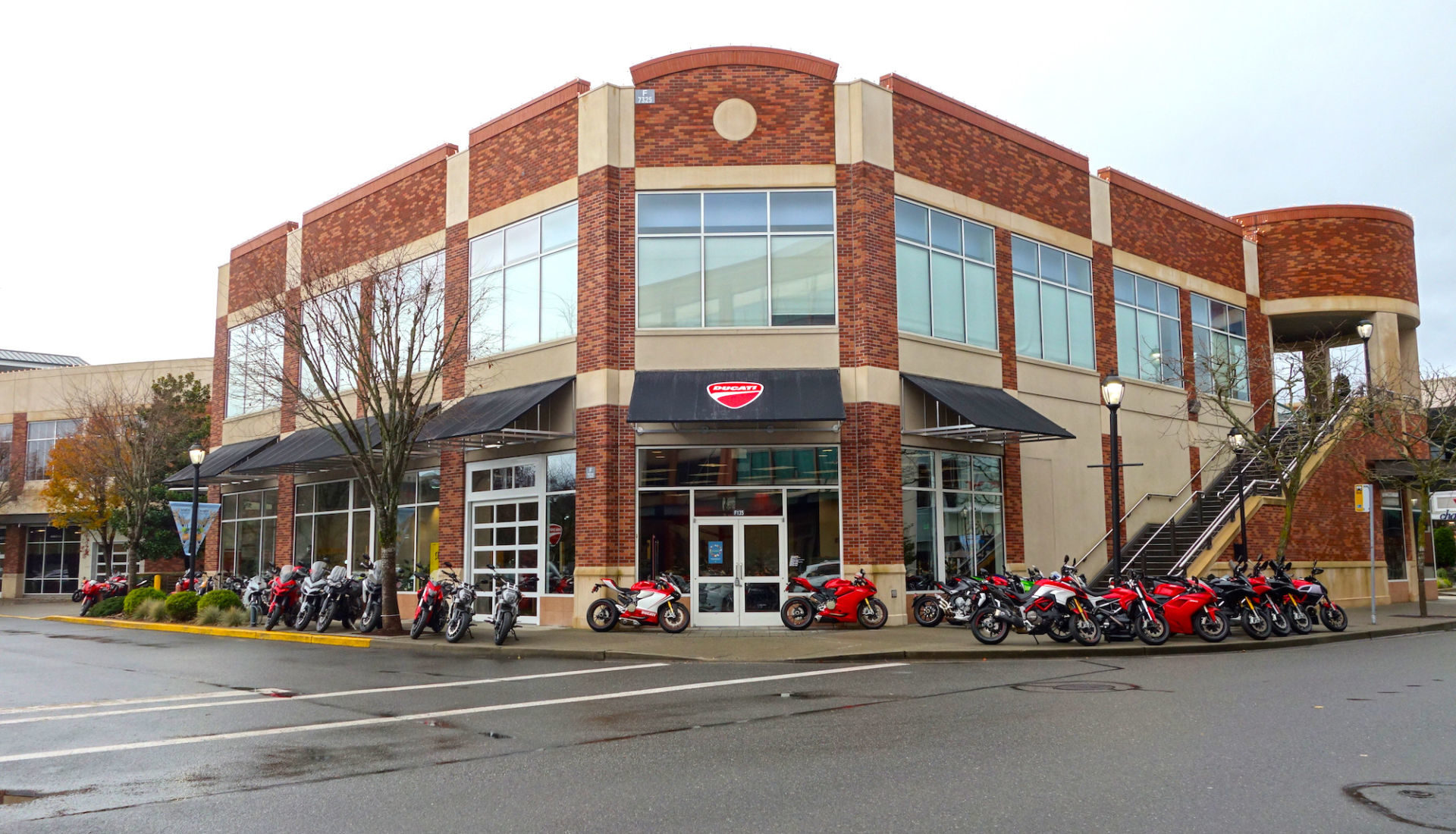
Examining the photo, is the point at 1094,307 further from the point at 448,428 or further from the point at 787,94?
the point at 448,428

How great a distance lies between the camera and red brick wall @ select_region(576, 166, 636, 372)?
2122cm

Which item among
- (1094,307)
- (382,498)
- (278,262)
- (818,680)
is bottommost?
(818,680)

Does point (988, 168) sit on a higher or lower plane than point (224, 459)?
higher

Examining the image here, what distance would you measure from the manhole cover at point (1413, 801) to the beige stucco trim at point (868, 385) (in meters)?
14.1

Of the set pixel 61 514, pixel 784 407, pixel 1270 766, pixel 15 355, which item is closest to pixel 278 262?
pixel 61 514

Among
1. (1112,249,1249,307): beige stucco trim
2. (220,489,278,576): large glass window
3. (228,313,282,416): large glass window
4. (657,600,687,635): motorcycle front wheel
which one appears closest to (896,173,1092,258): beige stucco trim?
(1112,249,1249,307): beige stucco trim

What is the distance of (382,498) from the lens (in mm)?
20609

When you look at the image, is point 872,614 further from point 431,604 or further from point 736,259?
point 431,604

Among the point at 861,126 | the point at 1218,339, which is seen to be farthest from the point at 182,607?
the point at 1218,339

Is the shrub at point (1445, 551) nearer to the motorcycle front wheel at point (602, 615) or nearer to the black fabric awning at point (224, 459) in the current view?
the motorcycle front wheel at point (602, 615)

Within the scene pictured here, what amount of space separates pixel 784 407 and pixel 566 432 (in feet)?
15.0

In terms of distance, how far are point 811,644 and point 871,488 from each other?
439 cm

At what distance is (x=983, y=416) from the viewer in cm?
2100

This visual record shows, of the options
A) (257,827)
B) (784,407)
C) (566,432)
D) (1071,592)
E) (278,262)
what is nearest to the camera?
(257,827)
